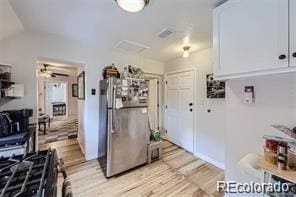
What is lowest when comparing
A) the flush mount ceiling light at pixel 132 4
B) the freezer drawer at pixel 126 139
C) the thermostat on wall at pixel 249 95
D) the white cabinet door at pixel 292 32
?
the freezer drawer at pixel 126 139

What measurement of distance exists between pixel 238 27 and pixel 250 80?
0.54 meters

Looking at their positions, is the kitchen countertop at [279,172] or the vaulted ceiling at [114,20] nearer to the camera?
the kitchen countertop at [279,172]

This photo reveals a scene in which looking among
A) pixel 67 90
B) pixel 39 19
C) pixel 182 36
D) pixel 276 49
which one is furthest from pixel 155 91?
pixel 67 90

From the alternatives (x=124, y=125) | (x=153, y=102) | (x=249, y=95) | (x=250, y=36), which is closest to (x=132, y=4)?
(x=250, y=36)

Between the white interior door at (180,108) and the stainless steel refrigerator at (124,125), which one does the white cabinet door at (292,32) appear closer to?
the stainless steel refrigerator at (124,125)

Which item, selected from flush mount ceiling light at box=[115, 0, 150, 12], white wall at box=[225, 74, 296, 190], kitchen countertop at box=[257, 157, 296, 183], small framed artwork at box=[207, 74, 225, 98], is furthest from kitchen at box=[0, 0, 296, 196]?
kitchen countertop at box=[257, 157, 296, 183]

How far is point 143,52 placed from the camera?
3.63 metres

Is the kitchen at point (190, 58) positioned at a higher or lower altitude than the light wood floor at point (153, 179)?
higher

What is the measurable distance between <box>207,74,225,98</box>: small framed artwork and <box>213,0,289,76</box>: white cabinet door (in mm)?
1443

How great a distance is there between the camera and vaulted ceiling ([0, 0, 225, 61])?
70.7 inches

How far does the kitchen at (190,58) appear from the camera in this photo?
4.41 feet

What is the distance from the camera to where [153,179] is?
2.52 meters

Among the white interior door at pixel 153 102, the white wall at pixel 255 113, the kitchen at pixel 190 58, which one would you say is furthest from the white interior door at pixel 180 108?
the white wall at pixel 255 113

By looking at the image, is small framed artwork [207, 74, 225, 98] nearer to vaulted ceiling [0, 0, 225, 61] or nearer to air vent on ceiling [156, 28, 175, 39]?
vaulted ceiling [0, 0, 225, 61]
